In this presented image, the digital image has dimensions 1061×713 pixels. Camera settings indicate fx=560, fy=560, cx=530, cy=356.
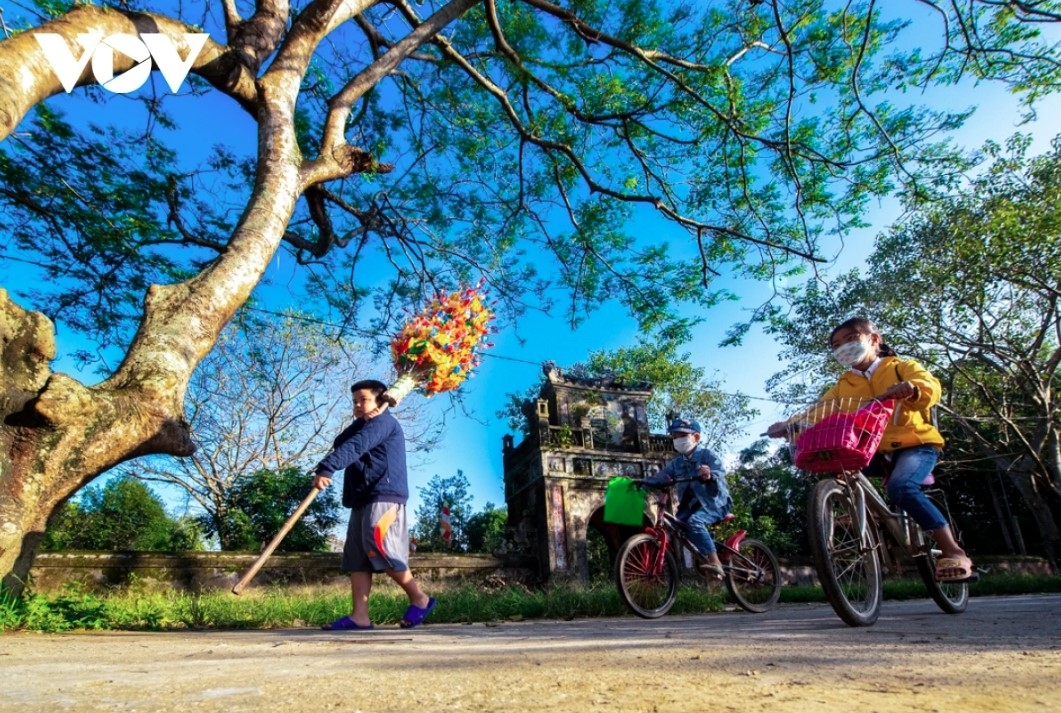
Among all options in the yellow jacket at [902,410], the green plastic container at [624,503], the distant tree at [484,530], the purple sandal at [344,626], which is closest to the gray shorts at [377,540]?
the purple sandal at [344,626]

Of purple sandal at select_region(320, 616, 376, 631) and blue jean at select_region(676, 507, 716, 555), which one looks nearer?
purple sandal at select_region(320, 616, 376, 631)

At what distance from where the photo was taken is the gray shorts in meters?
3.53

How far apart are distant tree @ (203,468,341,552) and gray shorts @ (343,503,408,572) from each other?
9187 millimetres

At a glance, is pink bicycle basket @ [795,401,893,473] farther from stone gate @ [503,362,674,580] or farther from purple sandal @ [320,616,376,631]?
stone gate @ [503,362,674,580]

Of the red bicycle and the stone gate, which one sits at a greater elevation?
the stone gate

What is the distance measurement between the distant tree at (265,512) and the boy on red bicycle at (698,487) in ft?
30.6

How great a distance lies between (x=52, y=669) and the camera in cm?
155

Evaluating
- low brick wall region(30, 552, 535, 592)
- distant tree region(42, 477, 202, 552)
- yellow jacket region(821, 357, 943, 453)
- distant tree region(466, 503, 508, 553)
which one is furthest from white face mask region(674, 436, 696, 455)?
distant tree region(466, 503, 508, 553)

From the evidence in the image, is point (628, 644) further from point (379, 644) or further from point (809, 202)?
point (809, 202)

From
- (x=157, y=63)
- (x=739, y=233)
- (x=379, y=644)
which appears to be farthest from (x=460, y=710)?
(x=739, y=233)

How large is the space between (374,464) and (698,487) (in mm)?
2820

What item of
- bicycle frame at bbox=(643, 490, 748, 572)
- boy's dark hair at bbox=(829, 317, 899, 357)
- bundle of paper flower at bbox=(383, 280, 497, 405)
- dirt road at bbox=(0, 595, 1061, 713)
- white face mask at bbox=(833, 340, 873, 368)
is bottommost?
dirt road at bbox=(0, 595, 1061, 713)

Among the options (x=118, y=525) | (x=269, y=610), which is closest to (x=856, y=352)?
(x=269, y=610)

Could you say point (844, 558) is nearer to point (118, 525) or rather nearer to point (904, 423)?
point (904, 423)
